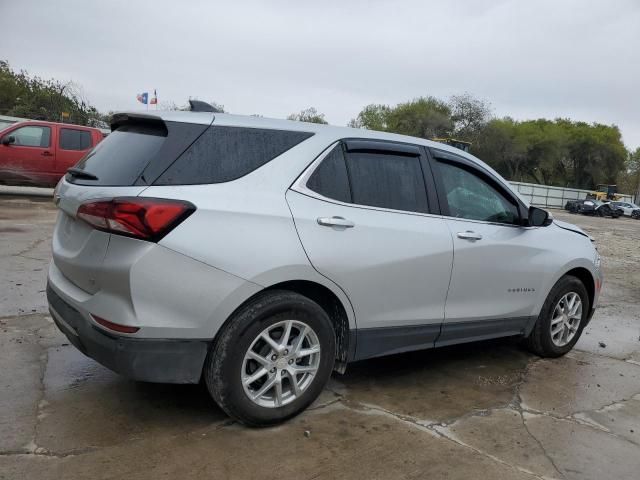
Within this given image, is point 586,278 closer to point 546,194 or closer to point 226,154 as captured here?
point 226,154

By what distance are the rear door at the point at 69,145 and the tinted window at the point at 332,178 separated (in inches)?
474

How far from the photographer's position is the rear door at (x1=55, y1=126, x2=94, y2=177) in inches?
538

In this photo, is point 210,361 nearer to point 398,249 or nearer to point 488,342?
point 398,249

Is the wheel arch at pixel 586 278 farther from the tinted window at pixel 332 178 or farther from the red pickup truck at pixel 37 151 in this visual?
the red pickup truck at pixel 37 151

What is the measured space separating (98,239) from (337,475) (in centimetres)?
171

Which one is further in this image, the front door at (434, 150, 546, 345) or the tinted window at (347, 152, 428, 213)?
the front door at (434, 150, 546, 345)

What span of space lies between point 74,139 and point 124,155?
39.8ft

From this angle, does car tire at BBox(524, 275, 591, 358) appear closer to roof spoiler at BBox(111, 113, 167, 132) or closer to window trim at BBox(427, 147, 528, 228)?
window trim at BBox(427, 147, 528, 228)

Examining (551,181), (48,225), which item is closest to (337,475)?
(48,225)

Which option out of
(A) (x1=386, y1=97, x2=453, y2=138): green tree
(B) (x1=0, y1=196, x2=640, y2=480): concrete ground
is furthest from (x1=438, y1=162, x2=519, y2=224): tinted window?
(A) (x1=386, y1=97, x2=453, y2=138): green tree

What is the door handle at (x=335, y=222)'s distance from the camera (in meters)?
3.17

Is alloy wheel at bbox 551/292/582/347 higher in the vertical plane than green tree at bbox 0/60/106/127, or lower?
lower

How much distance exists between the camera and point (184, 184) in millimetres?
2848

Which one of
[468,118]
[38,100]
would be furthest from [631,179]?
[38,100]
